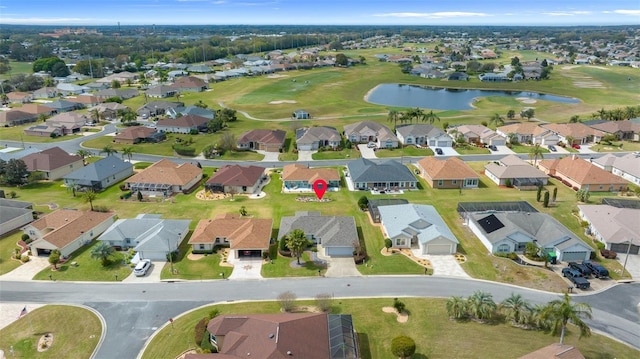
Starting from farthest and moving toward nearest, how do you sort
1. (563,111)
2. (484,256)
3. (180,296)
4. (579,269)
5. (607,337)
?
(563,111) → (484,256) → (579,269) → (180,296) → (607,337)

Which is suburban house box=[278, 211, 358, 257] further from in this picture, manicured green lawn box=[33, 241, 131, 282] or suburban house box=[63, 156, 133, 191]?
suburban house box=[63, 156, 133, 191]

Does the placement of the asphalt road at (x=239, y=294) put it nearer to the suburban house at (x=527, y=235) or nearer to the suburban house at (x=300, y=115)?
the suburban house at (x=527, y=235)

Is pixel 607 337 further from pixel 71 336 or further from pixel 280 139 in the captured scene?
pixel 280 139

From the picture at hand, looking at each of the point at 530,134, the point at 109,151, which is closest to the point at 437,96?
the point at 530,134

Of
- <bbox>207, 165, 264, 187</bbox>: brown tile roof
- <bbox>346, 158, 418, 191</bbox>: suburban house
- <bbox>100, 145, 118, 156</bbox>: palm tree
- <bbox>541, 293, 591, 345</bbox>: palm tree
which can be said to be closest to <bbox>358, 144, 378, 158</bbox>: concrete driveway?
<bbox>346, 158, 418, 191</bbox>: suburban house

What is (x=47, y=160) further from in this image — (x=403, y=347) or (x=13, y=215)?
(x=403, y=347)

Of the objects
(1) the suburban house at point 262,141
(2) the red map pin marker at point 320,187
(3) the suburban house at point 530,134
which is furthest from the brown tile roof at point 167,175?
(3) the suburban house at point 530,134

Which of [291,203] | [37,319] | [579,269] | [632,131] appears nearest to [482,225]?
[579,269]
